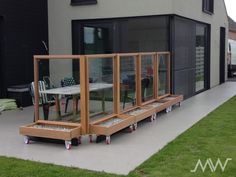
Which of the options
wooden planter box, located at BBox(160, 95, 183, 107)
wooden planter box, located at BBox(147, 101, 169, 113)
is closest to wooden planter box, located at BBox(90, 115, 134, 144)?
wooden planter box, located at BBox(147, 101, 169, 113)

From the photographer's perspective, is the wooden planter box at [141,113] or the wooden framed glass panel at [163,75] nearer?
the wooden planter box at [141,113]

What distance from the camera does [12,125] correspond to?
7539 millimetres

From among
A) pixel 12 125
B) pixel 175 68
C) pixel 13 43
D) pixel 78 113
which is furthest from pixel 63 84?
pixel 175 68

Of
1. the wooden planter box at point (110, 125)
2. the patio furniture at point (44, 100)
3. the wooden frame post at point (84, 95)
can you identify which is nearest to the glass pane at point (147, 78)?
the wooden planter box at point (110, 125)

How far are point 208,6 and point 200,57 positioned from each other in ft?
6.69

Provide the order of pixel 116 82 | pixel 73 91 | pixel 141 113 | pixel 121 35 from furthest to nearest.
→ pixel 121 35
pixel 141 113
pixel 116 82
pixel 73 91

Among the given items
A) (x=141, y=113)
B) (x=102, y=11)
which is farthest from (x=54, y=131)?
(x=102, y=11)

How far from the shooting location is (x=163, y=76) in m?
9.45

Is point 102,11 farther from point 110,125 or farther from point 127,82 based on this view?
point 110,125

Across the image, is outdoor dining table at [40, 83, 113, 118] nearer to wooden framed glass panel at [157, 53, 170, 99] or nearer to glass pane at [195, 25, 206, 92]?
wooden framed glass panel at [157, 53, 170, 99]

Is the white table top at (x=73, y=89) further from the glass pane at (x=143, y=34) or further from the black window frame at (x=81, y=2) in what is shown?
the black window frame at (x=81, y=2)

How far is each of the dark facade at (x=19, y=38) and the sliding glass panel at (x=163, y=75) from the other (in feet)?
11.1

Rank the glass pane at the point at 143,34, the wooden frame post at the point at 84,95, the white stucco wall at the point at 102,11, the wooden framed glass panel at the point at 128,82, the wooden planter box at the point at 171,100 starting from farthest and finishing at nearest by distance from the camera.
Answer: the glass pane at the point at 143,34, the white stucco wall at the point at 102,11, the wooden planter box at the point at 171,100, the wooden framed glass panel at the point at 128,82, the wooden frame post at the point at 84,95

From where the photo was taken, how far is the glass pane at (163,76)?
9203 mm
